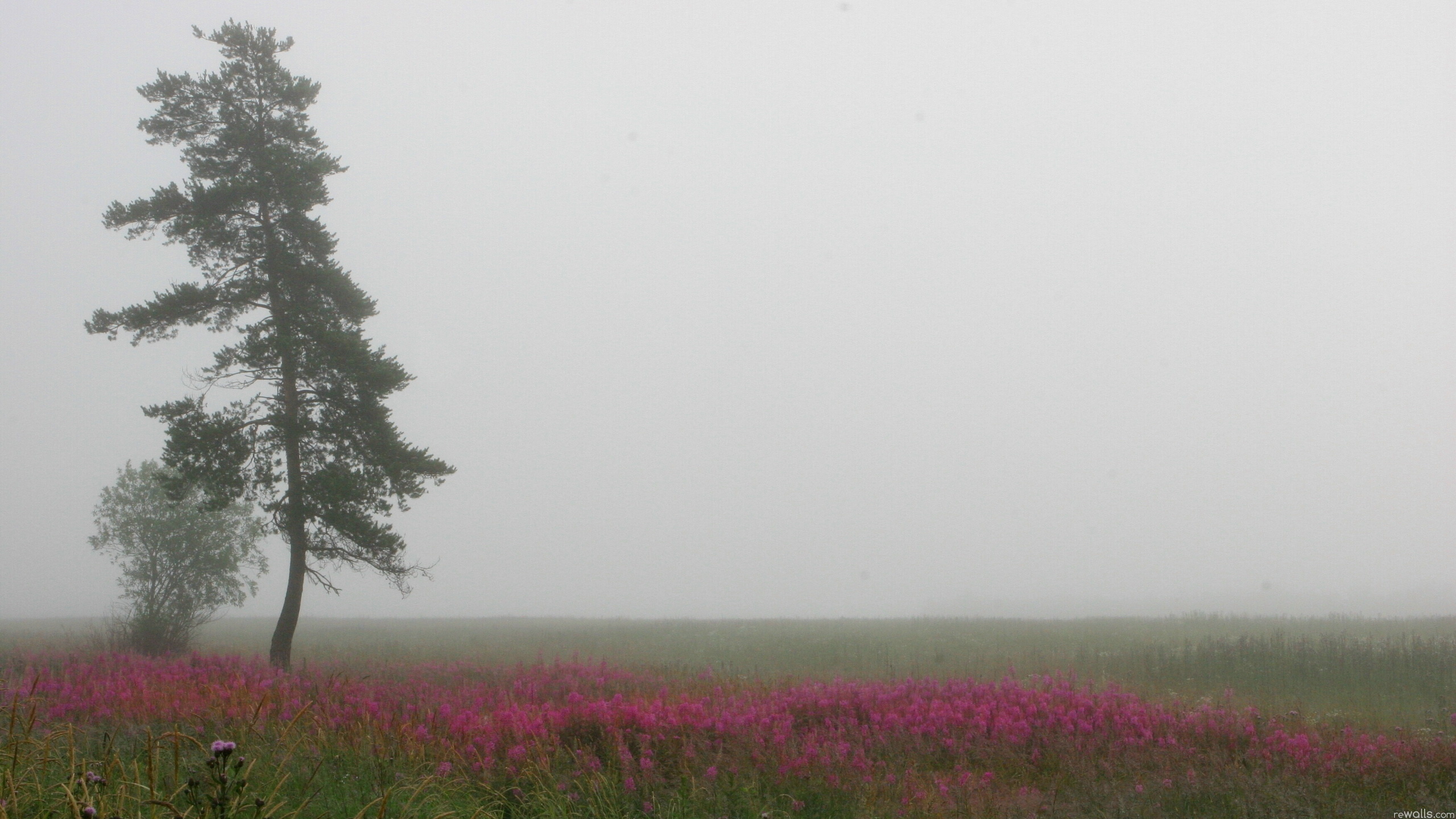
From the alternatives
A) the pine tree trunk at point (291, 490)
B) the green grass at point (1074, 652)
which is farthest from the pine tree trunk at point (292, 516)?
the green grass at point (1074, 652)

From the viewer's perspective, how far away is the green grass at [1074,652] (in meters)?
13.5

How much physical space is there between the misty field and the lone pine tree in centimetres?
318

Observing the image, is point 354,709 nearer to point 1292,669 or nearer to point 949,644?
point 1292,669

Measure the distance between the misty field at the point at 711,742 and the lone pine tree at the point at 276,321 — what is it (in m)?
3.18

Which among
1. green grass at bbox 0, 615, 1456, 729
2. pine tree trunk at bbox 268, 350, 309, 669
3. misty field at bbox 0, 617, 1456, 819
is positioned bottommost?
green grass at bbox 0, 615, 1456, 729

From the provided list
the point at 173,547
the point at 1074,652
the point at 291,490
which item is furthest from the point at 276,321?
the point at 1074,652

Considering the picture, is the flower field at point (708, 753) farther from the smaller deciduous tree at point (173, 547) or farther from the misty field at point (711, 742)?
the smaller deciduous tree at point (173, 547)

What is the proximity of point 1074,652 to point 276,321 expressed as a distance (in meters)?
19.4

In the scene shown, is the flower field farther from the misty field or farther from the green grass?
the green grass

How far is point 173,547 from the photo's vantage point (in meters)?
24.0

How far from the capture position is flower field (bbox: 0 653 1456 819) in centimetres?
661

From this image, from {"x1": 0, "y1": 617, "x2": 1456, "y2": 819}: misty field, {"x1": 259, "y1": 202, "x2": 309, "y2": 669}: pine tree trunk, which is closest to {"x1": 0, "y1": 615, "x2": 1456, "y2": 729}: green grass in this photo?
{"x1": 0, "y1": 617, "x2": 1456, "y2": 819}: misty field

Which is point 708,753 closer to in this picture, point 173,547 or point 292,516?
point 292,516

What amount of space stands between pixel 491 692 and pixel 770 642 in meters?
14.9
